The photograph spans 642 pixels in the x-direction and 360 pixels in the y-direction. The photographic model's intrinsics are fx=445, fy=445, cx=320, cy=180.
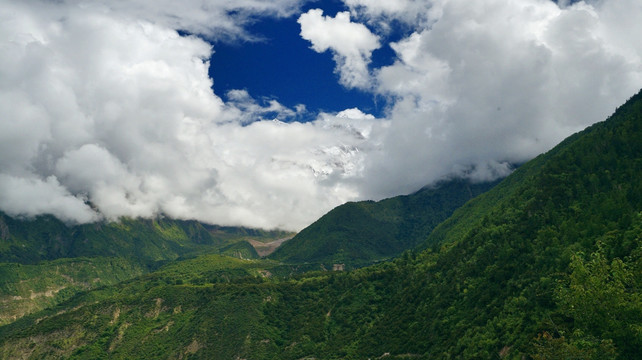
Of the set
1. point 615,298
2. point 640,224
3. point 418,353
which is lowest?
point 418,353

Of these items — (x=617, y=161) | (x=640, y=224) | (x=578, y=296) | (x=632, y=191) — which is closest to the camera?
(x=578, y=296)

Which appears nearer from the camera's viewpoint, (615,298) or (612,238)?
(615,298)

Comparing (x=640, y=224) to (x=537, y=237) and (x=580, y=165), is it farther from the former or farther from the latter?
(x=580, y=165)

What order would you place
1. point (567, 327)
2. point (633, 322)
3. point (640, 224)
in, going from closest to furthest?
point (633, 322) < point (567, 327) < point (640, 224)

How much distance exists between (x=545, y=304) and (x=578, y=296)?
50.8m

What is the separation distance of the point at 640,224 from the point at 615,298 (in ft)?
201

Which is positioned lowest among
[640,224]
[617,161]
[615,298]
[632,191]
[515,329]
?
[515,329]

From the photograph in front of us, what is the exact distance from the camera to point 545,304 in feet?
437

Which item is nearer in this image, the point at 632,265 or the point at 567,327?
the point at 632,265

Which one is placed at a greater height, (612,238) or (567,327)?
(612,238)

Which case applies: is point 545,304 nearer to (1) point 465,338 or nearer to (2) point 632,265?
(1) point 465,338

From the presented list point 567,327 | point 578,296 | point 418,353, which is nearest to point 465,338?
point 418,353

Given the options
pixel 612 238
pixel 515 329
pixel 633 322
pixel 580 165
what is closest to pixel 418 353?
pixel 515 329

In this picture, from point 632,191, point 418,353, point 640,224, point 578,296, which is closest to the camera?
point 578,296
